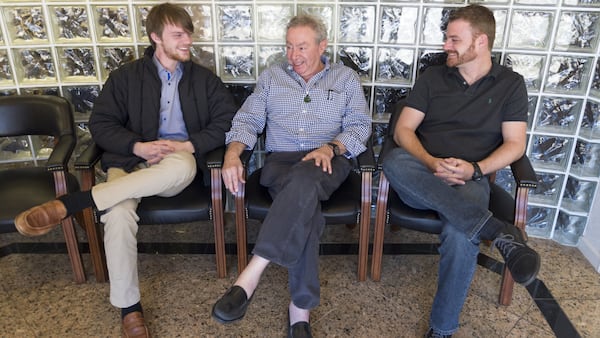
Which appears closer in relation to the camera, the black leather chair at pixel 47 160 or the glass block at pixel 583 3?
the black leather chair at pixel 47 160

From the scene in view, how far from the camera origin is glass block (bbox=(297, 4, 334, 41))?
2422 mm

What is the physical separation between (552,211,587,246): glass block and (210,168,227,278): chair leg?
74.5 inches

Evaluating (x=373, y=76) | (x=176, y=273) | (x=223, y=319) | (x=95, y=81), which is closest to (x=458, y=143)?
(x=373, y=76)

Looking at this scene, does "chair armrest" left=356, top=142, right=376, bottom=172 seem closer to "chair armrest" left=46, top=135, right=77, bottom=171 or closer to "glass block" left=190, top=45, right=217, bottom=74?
"glass block" left=190, top=45, right=217, bottom=74

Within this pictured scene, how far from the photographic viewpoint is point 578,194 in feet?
8.18

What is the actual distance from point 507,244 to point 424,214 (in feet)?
1.24

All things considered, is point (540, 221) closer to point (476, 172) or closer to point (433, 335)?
point (476, 172)

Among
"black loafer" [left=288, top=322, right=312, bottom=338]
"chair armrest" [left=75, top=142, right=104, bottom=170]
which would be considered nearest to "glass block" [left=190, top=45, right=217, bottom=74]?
"chair armrest" [left=75, top=142, right=104, bottom=170]

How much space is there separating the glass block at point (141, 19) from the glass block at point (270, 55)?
0.63m

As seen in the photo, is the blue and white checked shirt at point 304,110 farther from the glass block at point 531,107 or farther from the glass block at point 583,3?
the glass block at point 583,3

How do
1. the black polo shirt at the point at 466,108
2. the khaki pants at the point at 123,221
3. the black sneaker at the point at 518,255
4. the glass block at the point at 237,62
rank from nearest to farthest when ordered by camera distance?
the black sneaker at the point at 518,255, the khaki pants at the point at 123,221, the black polo shirt at the point at 466,108, the glass block at the point at 237,62

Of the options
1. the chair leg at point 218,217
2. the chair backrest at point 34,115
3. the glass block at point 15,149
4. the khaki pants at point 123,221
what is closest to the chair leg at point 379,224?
the chair leg at point 218,217

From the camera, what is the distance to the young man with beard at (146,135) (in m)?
1.86

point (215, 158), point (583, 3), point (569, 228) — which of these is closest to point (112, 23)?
point (215, 158)
